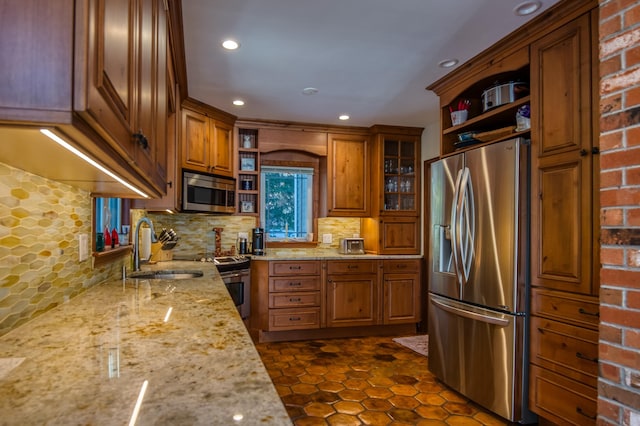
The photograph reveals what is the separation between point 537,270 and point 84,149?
7.45ft

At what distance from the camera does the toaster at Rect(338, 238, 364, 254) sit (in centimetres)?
459

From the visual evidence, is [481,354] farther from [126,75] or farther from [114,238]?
[126,75]

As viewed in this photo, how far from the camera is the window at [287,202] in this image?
4.75 m

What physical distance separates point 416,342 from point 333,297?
0.99 m

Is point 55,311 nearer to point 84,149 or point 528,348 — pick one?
point 84,149

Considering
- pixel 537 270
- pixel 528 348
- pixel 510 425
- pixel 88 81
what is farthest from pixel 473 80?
pixel 88 81

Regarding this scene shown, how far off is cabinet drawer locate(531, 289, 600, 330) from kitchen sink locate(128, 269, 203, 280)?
2.08 m

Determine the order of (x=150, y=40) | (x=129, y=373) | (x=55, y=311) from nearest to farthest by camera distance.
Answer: (x=129, y=373) → (x=150, y=40) → (x=55, y=311)

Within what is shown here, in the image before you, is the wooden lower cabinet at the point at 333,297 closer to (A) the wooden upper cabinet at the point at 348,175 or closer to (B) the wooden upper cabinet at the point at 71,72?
(A) the wooden upper cabinet at the point at 348,175

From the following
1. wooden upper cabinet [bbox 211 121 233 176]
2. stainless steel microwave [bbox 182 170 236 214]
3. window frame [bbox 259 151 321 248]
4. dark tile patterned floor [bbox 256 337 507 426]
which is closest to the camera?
dark tile patterned floor [bbox 256 337 507 426]

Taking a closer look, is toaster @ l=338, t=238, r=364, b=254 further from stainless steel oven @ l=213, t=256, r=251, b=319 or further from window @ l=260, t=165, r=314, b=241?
stainless steel oven @ l=213, t=256, r=251, b=319

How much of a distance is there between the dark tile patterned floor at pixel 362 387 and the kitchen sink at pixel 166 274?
1035 millimetres

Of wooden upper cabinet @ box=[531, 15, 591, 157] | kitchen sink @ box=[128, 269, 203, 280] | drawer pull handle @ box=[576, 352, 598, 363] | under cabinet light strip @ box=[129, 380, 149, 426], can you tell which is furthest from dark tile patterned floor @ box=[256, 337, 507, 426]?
under cabinet light strip @ box=[129, 380, 149, 426]

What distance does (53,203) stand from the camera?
1.41 meters
